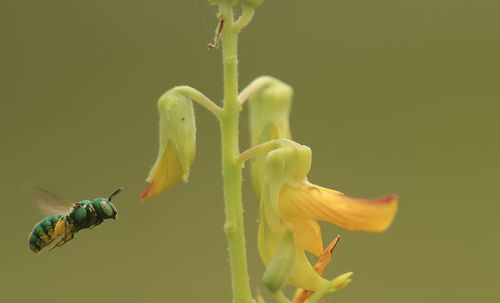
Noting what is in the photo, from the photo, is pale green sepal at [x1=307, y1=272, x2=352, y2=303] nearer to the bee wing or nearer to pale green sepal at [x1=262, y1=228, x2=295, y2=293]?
pale green sepal at [x1=262, y1=228, x2=295, y2=293]

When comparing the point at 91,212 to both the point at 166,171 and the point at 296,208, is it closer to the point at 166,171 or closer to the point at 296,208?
the point at 166,171

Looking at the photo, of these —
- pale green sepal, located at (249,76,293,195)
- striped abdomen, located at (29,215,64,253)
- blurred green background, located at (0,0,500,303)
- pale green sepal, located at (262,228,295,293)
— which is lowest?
pale green sepal, located at (262,228,295,293)

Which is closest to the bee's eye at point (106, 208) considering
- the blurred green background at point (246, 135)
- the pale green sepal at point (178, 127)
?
the pale green sepal at point (178, 127)

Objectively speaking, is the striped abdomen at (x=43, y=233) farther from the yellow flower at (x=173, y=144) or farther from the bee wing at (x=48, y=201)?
the yellow flower at (x=173, y=144)

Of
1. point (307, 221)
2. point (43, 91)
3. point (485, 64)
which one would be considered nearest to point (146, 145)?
point (43, 91)

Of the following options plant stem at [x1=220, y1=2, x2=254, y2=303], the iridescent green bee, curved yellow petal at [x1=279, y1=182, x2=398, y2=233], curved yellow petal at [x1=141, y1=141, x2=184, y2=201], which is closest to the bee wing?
the iridescent green bee

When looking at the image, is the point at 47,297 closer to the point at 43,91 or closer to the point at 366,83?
the point at 43,91

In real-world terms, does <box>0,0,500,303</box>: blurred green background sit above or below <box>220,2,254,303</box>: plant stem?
above
